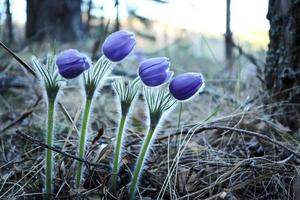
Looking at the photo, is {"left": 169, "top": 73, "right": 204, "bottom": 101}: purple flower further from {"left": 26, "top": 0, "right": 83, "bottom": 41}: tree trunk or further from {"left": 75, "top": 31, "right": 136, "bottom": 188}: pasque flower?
{"left": 26, "top": 0, "right": 83, "bottom": 41}: tree trunk

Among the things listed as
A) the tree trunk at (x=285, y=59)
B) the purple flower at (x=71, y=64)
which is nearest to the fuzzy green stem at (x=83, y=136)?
the purple flower at (x=71, y=64)

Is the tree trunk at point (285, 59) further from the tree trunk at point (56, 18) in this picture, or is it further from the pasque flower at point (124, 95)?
the tree trunk at point (56, 18)

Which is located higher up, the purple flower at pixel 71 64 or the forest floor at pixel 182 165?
the purple flower at pixel 71 64

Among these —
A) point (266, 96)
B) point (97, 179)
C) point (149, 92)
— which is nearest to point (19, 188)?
point (97, 179)

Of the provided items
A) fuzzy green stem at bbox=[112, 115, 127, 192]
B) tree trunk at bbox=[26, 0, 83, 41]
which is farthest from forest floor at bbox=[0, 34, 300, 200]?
tree trunk at bbox=[26, 0, 83, 41]

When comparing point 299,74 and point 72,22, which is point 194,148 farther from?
point 72,22

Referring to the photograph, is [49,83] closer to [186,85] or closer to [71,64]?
[71,64]
